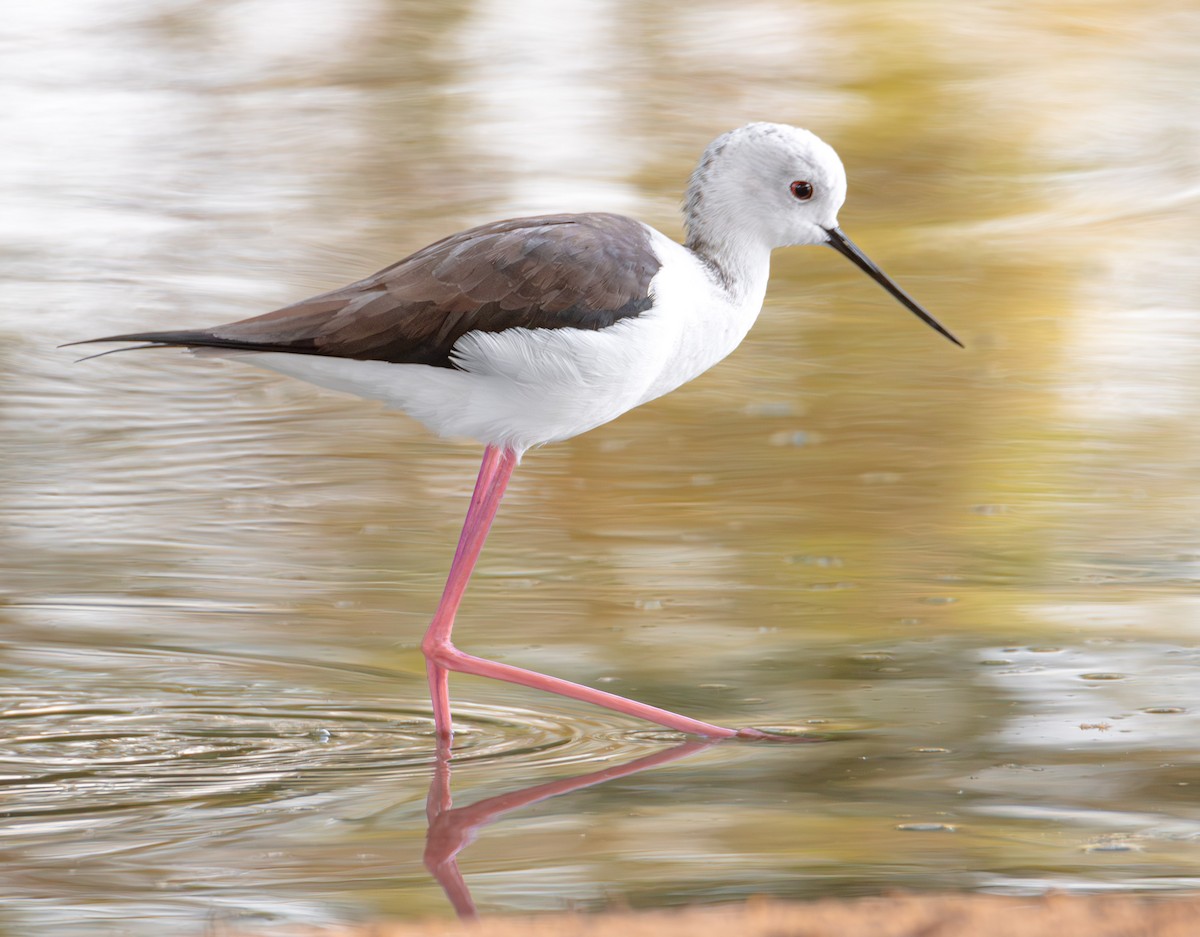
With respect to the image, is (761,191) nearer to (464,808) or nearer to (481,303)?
(481,303)

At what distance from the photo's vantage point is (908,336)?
30.5 feet

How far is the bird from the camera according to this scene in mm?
4367

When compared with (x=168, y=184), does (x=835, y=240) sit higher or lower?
higher

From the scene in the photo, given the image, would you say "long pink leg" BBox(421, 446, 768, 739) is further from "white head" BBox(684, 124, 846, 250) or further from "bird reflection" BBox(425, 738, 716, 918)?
"white head" BBox(684, 124, 846, 250)

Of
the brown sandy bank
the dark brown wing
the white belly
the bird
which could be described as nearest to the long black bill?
the bird

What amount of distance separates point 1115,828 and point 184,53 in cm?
1267

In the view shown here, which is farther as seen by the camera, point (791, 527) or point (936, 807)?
point (791, 527)

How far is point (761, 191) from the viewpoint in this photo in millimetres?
4598

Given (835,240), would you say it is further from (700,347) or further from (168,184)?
(168,184)

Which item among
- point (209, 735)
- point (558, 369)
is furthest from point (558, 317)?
point (209, 735)

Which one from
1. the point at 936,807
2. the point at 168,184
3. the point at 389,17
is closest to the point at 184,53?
the point at 389,17

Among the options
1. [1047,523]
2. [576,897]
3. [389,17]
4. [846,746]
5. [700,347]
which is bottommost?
[389,17]

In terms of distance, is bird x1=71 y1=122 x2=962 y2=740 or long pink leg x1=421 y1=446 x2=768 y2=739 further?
long pink leg x1=421 y1=446 x2=768 y2=739

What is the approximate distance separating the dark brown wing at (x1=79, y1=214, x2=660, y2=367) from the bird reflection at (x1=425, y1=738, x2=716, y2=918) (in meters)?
0.94
